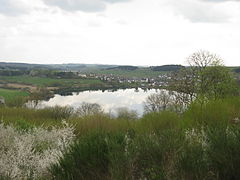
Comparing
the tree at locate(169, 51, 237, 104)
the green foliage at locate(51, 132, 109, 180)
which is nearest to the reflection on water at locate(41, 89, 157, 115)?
the tree at locate(169, 51, 237, 104)

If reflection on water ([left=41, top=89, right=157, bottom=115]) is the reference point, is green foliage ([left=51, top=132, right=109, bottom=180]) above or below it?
above

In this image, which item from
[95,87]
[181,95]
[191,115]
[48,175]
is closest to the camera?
[48,175]

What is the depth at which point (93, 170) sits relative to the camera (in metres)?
4.10

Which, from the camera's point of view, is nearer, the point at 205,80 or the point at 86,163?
the point at 86,163

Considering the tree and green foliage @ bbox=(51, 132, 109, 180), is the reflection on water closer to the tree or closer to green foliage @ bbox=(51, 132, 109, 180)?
the tree

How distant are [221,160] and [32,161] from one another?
10.4ft

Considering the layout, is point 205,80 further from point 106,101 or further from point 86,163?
point 106,101

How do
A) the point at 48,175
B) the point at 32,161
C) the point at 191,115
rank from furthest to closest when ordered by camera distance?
1. the point at 191,115
2. the point at 32,161
3. the point at 48,175

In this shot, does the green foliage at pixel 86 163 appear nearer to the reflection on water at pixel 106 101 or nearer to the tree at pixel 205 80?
the tree at pixel 205 80

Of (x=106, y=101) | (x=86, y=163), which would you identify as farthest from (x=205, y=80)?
(x=106, y=101)

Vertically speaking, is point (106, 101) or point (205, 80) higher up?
point (205, 80)

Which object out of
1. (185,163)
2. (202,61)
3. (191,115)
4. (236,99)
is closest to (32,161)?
(185,163)

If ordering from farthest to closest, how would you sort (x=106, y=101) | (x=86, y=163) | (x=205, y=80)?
(x=106, y=101), (x=205, y=80), (x=86, y=163)

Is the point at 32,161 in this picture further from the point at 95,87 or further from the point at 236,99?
the point at 95,87
